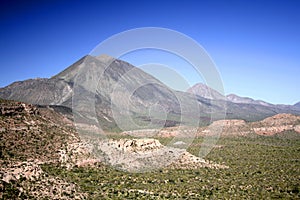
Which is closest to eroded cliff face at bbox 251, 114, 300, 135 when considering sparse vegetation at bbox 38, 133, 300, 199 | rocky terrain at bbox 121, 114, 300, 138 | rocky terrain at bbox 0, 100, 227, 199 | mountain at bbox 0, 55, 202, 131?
rocky terrain at bbox 121, 114, 300, 138

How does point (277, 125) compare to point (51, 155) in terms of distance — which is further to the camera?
point (277, 125)

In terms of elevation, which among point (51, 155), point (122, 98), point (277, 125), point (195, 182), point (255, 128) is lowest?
point (195, 182)

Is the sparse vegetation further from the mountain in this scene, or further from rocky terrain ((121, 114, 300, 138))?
rocky terrain ((121, 114, 300, 138))

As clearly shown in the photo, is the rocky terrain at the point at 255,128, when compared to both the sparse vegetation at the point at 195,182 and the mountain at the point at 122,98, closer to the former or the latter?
the mountain at the point at 122,98

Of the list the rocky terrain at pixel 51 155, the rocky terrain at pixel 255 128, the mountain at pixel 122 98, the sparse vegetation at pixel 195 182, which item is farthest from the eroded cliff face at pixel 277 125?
the rocky terrain at pixel 51 155

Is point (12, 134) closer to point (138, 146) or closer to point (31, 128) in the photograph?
point (31, 128)

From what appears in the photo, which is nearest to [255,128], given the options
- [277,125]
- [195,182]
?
[277,125]

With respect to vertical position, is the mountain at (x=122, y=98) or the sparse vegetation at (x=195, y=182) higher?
the mountain at (x=122, y=98)

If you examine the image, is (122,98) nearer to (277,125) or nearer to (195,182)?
(195,182)

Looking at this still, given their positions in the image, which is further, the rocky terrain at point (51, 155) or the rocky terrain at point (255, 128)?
the rocky terrain at point (255, 128)

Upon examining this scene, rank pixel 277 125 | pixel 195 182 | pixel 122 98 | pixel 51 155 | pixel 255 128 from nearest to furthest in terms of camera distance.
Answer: pixel 195 182, pixel 51 155, pixel 122 98, pixel 255 128, pixel 277 125

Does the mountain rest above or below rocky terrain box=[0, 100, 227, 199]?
above

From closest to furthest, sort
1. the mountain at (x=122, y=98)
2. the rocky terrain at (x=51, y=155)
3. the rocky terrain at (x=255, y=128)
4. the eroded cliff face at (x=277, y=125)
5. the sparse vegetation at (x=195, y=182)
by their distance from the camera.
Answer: the mountain at (x=122, y=98) → the rocky terrain at (x=51, y=155) → the sparse vegetation at (x=195, y=182) → the rocky terrain at (x=255, y=128) → the eroded cliff face at (x=277, y=125)

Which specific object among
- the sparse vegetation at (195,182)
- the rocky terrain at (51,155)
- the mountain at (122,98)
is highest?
the mountain at (122,98)
